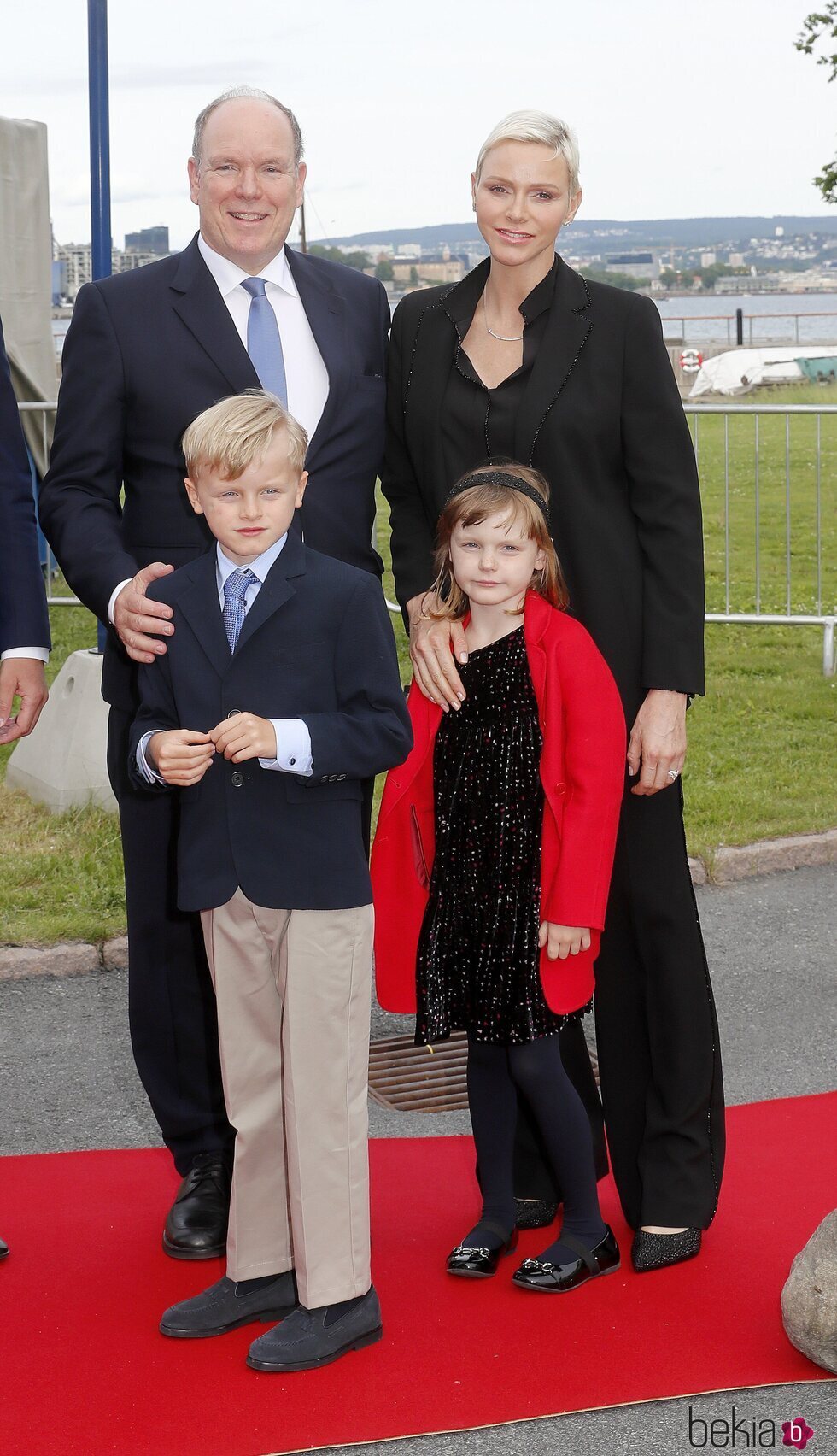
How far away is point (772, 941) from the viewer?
17.7 feet

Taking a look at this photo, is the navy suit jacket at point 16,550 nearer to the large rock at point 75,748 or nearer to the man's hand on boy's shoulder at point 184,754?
the man's hand on boy's shoulder at point 184,754

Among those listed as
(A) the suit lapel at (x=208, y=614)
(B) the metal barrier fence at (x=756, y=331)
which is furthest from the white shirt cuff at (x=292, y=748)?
(B) the metal barrier fence at (x=756, y=331)

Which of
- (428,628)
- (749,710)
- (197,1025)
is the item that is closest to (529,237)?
(428,628)

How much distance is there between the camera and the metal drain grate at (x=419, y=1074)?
4262 millimetres

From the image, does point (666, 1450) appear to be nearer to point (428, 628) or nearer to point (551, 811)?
point (551, 811)

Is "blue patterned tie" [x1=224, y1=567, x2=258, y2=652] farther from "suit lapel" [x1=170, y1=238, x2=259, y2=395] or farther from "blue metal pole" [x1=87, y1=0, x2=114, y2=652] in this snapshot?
"blue metal pole" [x1=87, y1=0, x2=114, y2=652]

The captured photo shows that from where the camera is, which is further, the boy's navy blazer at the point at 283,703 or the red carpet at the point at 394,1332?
the boy's navy blazer at the point at 283,703

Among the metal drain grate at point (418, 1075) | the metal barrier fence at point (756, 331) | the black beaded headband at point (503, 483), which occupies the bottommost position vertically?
the metal drain grate at point (418, 1075)

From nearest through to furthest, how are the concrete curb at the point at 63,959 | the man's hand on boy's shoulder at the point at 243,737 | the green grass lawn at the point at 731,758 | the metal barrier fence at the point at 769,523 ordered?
the man's hand on boy's shoulder at the point at 243,737
the concrete curb at the point at 63,959
the green grass lawn at the point at 731,758
the metal barrier fence at the point at 769,523

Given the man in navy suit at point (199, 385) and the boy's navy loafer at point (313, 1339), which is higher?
the man in navy suit at point (199, 385)

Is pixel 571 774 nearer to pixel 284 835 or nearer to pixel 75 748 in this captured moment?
pixel 284 835

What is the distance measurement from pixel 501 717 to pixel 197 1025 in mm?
1090

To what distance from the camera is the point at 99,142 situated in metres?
6.40

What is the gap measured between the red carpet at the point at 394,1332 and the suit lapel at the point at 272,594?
4.48 ft
